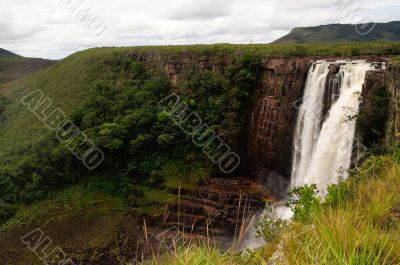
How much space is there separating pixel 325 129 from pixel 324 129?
2.1 inches

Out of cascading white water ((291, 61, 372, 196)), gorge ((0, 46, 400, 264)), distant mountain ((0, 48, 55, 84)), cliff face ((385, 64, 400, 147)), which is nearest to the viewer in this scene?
cliff face ((385, 64, 400, 147))

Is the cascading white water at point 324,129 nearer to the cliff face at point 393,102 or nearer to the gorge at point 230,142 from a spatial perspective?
the gorge at point 230,142

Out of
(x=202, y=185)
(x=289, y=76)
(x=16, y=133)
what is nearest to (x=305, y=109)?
(x=289, y=76)

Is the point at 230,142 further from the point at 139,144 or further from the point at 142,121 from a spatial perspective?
the point at 142,121

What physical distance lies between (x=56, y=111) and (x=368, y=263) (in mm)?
31937

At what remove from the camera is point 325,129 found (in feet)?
52.2

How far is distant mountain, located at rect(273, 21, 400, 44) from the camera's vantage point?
83.1 m

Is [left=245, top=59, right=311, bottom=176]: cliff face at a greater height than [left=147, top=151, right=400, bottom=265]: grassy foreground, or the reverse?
[left=147, top=151, right=400, bottom=265]: grassy foreground

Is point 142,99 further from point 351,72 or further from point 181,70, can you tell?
point 351,72

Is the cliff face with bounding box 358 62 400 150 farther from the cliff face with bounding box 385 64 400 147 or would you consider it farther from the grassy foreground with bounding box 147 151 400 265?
the grassy foreground with bounding box 147 151 400 265

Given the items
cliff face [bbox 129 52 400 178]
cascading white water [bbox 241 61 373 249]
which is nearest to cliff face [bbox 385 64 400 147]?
cascading white water [bbox 241 61 373 249]

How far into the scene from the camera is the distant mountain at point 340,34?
8312 cm

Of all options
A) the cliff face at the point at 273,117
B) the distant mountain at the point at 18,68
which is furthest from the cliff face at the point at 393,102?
the distant mountain at the point at 18,68

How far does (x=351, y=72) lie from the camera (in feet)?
50.1
